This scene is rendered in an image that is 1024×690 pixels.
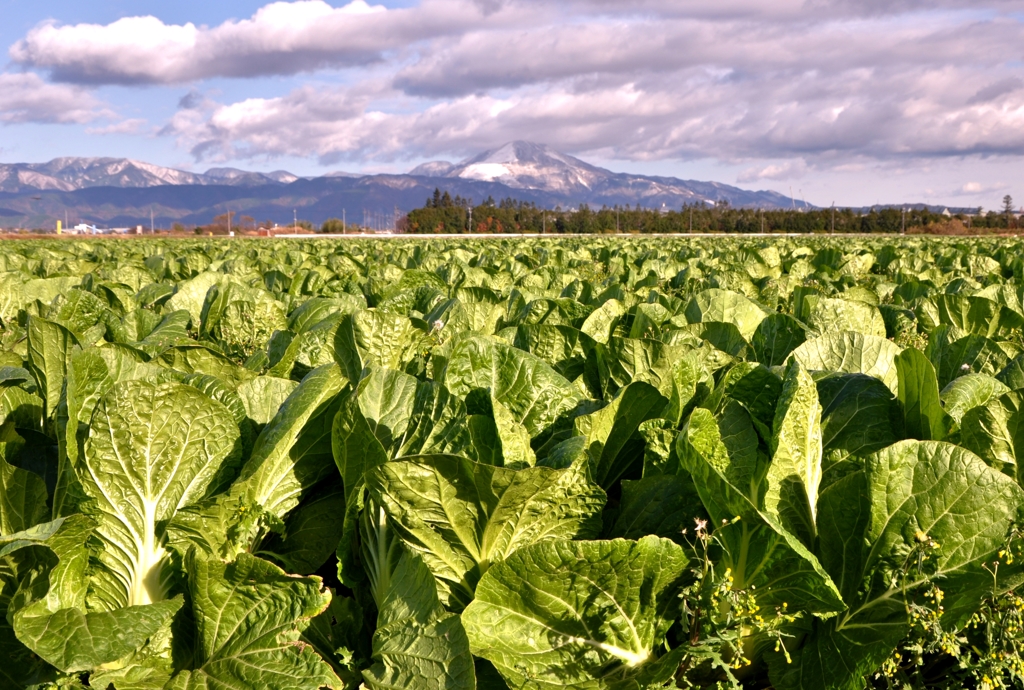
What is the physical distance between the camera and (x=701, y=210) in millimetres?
115625

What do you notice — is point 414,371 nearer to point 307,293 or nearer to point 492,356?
point 492,356

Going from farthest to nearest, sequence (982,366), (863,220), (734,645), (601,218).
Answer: (601,218), (863,220), (982,366), (734,645)

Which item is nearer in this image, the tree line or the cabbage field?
the cabbage field

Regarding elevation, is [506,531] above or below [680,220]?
below

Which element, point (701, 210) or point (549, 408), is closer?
point (549, 408)

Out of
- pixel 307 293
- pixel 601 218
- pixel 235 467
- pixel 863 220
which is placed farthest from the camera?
pixel 601 218

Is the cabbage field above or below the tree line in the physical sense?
below

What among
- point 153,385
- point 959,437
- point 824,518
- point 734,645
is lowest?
point 734,645

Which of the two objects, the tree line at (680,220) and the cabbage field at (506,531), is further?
the tree line at (680,220)

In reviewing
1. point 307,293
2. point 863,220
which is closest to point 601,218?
point 863,220

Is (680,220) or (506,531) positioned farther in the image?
(680,220)

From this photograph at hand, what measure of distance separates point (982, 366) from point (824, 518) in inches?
51.0

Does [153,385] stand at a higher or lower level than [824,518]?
higher

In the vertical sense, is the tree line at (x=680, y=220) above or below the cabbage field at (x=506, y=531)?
above
